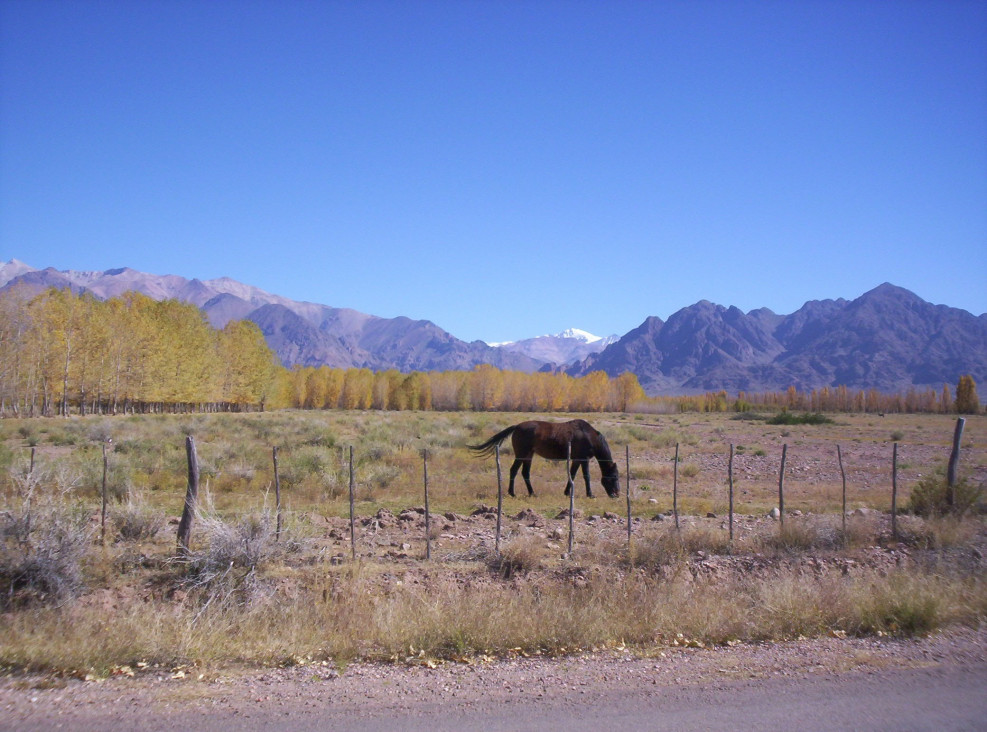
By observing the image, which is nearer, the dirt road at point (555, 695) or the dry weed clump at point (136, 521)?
the dirt road at point (555, 695)

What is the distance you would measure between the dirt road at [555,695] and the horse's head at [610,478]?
1030cm

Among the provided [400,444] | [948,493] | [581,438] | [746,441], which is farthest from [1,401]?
[948,493]

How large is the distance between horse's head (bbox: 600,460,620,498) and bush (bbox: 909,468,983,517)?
666 cm

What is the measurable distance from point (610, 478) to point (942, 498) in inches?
288

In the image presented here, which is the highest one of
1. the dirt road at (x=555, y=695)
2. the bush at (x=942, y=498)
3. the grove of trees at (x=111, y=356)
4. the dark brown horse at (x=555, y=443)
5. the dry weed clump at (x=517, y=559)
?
the grove of trees at (x=111, y=356)

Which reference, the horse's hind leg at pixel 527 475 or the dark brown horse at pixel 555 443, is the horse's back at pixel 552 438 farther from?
the horse's hind leg at pixel 527 475

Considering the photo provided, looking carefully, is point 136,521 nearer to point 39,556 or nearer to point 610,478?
point 39,556

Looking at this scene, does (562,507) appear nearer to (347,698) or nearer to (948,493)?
(948,493)

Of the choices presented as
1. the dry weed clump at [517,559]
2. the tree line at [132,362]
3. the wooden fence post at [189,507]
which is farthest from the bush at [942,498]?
the tree line at [132,362]

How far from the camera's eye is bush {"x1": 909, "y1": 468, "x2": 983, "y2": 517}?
1318 centimetres

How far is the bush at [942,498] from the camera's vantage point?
1318 centimetres

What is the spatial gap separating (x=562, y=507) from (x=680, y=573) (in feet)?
18.8

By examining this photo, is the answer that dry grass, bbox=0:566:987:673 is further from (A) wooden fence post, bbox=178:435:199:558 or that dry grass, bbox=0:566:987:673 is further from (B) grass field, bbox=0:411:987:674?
(A) wooden fence post, bbox=178:435:199:558

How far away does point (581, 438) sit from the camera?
17.8 meters
